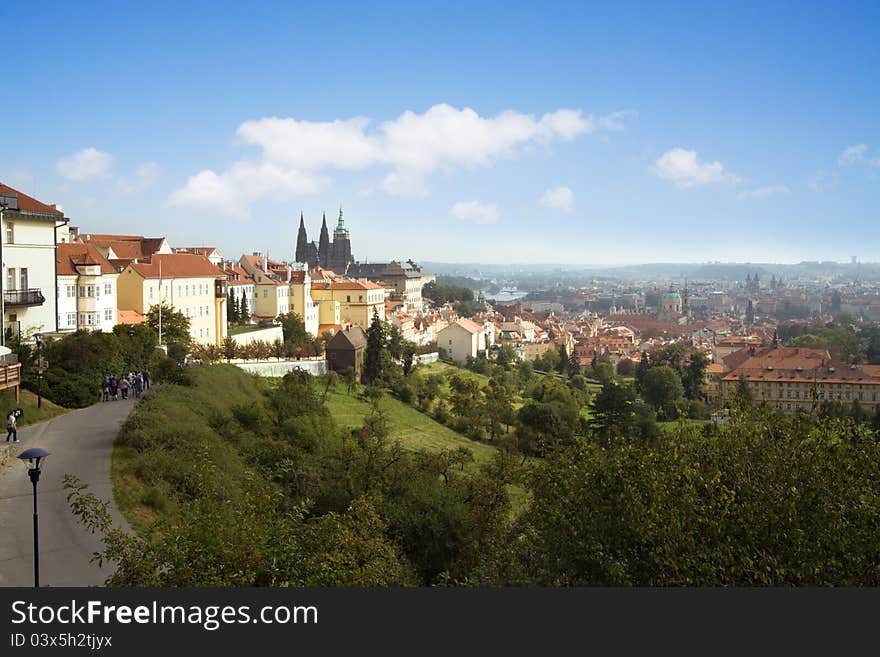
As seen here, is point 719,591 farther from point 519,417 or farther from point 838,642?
point 519,417

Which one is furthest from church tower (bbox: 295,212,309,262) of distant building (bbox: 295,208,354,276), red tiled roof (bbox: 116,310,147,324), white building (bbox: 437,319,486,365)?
red tiled roof (bbox: 116,310,147,324)

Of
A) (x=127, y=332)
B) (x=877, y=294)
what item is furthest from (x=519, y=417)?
(x=877, y=294)

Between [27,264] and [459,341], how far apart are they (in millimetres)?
63462

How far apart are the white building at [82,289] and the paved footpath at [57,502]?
1339 centimetres

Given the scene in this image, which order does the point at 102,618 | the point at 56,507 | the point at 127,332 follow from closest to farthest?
1. the point at 102,618
2. the point at 56,507
3. the point at 127,332

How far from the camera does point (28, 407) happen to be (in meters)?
20.8

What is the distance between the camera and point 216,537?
9367 millimetres

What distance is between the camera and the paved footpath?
11.1 meters

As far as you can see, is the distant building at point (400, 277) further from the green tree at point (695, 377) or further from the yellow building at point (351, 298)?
the green tree at point (695, 377)

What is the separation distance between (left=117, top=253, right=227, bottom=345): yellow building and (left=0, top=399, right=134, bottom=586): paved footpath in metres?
18.3

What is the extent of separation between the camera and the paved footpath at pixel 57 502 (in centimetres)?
1108

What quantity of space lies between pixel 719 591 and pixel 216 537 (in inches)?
202

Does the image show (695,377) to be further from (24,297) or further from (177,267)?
(24,297)

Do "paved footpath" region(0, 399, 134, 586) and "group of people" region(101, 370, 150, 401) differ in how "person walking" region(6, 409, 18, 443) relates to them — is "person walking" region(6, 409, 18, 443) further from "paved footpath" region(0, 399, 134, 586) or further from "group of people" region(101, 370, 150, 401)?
"group of people" region(101, 370, 150, 401)
